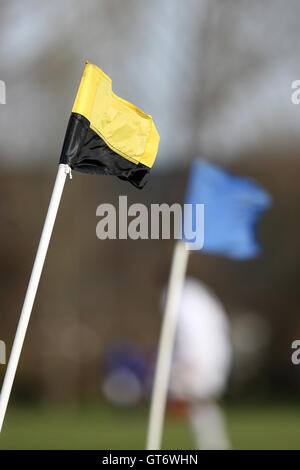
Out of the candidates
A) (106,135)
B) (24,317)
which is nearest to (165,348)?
(106,135)

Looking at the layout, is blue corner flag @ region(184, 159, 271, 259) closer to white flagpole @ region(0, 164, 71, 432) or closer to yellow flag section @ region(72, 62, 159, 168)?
yellow flag section @ region(72, 62, 159, 168)

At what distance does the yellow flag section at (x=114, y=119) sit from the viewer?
4.22 m

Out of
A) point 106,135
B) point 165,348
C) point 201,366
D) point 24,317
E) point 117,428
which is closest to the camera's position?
point 24,317

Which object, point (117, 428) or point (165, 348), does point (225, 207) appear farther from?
point (117, 428)

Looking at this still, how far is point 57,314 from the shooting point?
1348cm

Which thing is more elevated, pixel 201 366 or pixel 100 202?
pixel 100 202

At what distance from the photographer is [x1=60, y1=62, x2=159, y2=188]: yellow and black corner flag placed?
13.8 feet

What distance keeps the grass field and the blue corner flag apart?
3268 millimetres

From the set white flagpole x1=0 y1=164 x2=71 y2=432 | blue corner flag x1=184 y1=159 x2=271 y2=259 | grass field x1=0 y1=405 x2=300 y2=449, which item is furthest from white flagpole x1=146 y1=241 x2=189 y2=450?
grass field x1=0 y1=405 x2=300 y2=449

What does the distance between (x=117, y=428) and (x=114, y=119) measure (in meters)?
7.16

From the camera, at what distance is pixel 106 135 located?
4441 mm

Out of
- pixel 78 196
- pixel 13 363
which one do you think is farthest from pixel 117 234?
pixel 13 363
